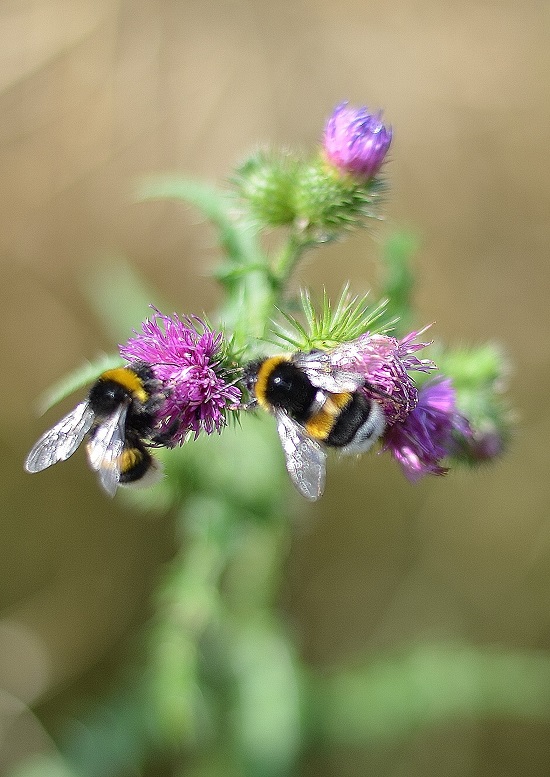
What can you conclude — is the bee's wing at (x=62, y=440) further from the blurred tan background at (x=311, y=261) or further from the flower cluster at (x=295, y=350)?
the blurred tan background at (x=311, y=261)

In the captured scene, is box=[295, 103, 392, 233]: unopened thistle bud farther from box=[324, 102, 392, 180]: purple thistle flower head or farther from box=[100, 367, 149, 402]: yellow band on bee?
box=[100, 367, 149, 402]: yellow band on bee

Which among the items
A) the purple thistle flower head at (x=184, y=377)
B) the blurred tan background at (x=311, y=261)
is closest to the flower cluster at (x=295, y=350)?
the purple thistle flower head at (x=184, y=377)

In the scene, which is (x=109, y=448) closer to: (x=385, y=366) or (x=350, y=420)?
(x=350, y=420)

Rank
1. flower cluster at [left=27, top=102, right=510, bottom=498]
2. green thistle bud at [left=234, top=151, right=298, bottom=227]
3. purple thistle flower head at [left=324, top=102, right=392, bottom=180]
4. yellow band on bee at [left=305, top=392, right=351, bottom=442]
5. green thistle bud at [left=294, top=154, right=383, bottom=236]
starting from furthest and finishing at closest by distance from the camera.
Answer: green thistle bud at [left=234, top=151, right=298, bottom=227]
green thistle bud at [left=294, top=154, right=383, bottom=236]
purple thistle flower head at [left=324, top=102, right=392, bottom=180]
flower cluster at [left=27, top=102, right=510, bottom=498]
yellow band on bee at [left=305, top=392, right=351, bottom=442]

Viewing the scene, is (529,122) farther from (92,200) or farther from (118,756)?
(118,756)

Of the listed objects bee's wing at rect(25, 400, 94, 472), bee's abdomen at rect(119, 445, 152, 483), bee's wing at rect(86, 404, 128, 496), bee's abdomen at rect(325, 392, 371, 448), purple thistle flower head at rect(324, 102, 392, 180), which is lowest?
bee's abdomen at rect(325, 392, 371, 448)

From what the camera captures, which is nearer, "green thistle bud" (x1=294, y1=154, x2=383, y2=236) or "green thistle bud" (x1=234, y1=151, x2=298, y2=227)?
"green thistle bud" (x1=294, y1=154, x2=383, y2=236)

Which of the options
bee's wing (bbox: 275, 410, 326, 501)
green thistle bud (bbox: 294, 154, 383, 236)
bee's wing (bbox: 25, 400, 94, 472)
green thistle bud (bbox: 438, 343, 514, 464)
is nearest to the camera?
bee's wing (bbox: 275, 410, 326, 501)

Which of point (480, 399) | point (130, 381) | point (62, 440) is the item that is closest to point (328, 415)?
point (130, 381)

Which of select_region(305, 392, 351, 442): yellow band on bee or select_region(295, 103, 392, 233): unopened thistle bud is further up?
select_region(295, 103, 392, 233): unopened thistle bud

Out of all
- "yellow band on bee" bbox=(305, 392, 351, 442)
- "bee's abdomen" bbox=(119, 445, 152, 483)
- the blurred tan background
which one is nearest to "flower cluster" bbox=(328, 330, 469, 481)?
"yellow band on bee" bbox=(305, 392, 351, 442)
